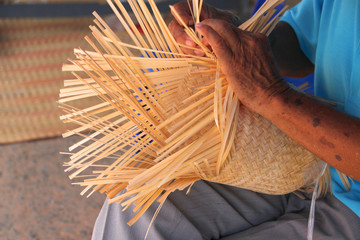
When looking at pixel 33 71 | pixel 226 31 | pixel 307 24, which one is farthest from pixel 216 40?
pixel 33 71

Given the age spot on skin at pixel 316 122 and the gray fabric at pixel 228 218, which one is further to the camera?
the gray fabric at pixel 228 218

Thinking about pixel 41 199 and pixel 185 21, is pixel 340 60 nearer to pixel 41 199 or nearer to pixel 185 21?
pixel 185 21

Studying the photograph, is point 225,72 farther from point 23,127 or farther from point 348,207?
point 23,127

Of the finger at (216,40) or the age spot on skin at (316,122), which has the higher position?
the finger at (216,40)

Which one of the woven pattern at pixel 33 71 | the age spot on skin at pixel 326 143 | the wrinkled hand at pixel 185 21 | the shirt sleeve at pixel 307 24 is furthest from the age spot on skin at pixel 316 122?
the woven pattern at pixel 33 71

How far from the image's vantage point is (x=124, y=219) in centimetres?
93

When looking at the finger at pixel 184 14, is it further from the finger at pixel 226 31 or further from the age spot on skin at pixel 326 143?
the age spot on skin at pixel 326 143

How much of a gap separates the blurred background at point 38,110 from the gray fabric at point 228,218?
3.21 feet

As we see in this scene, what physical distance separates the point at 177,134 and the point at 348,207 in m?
0.47

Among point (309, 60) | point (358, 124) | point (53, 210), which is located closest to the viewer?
point (358, 124)

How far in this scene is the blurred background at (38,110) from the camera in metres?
1.90

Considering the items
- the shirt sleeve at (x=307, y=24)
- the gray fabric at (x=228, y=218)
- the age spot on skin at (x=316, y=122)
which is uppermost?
the shirt sleeve at (x=307, y=24)

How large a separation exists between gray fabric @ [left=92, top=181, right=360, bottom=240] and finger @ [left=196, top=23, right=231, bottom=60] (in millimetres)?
431

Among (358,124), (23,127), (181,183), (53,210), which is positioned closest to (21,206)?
(53,210)
